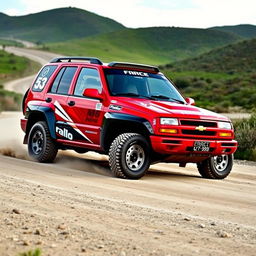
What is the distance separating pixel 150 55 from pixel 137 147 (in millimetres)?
184095

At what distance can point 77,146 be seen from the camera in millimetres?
12328

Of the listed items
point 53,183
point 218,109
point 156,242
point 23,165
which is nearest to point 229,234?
point 156,242

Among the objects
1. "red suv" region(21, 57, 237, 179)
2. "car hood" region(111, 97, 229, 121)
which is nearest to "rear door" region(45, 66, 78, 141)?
"red suv" region(21, 57, 237, 179)

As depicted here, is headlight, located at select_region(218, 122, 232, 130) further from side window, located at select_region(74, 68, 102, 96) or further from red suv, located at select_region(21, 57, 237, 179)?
side window, located at select_region(74, 68, 102, 96)

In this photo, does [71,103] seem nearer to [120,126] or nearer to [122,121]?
[120,126]

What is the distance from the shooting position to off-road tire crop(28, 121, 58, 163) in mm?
12742

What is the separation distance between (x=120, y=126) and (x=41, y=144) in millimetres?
1974

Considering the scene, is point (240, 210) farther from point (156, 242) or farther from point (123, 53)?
point (123, 53)

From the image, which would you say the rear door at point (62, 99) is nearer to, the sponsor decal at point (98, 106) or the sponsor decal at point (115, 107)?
the sponsor decal at point (98, 106)

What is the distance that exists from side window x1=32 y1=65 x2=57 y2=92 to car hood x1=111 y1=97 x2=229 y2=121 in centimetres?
210

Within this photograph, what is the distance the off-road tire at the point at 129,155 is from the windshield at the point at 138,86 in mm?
997

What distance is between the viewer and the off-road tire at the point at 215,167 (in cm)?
1220

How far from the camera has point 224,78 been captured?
6719 centimetres

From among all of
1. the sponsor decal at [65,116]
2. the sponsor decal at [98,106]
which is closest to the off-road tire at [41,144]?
the sponsor decal at [65,116]
